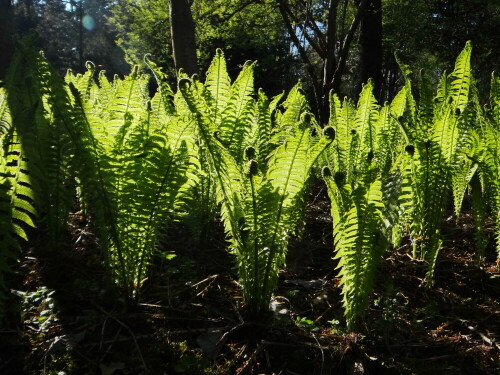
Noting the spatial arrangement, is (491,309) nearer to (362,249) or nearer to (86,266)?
(362,249)

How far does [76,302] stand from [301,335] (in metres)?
0.89

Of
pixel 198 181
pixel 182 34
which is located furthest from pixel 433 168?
pixel 182 34

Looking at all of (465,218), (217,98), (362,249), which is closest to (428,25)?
(465,218)

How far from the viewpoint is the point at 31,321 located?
152 cm

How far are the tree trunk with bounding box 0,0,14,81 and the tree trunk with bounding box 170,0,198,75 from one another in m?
1.64

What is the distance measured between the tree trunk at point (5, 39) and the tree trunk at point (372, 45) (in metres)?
4.59

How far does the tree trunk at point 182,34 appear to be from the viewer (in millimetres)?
4621

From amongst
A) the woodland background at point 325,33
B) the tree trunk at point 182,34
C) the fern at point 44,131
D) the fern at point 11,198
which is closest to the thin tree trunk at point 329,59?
the woodland background at point 325,33

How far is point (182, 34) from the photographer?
15.2ft

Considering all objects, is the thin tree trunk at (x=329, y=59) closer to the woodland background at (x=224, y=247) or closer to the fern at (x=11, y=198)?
the woodland background at (x=224, y=247)

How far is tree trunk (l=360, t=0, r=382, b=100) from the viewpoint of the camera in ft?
20.8

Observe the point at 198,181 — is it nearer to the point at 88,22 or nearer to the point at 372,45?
the point at 372,45

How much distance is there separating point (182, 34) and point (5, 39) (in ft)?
5.78

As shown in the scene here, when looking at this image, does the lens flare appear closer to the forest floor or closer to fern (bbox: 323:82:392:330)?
the forest floor
